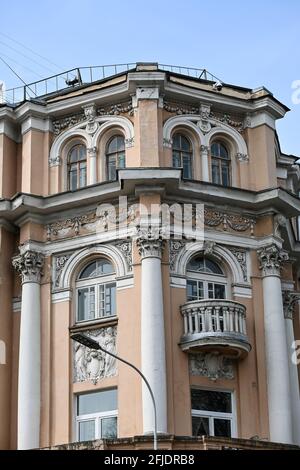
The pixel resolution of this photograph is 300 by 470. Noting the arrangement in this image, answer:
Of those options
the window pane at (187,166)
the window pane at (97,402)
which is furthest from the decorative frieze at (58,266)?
the window pane at (187,166)

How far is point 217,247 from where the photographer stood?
3788cm

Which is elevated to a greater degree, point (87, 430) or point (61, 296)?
point (61, 296)

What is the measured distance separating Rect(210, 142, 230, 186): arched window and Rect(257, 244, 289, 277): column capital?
284cm

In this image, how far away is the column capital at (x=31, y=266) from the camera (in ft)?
124

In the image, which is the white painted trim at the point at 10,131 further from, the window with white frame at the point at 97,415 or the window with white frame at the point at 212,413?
the window with white frame at the point at 212,413

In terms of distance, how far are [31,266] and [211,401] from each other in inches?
292

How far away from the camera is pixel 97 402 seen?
3616 cm

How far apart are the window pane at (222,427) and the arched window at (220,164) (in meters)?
8.23

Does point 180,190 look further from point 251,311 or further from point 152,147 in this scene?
point 251,311

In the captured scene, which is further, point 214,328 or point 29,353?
point 29,353

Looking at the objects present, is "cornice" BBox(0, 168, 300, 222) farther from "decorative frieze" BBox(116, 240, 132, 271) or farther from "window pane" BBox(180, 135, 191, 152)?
"window pane" BBox(180, 135, 191, 152)

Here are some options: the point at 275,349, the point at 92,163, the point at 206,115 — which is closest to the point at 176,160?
the point at 206,115

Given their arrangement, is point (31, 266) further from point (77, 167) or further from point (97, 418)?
point (97, 418)
